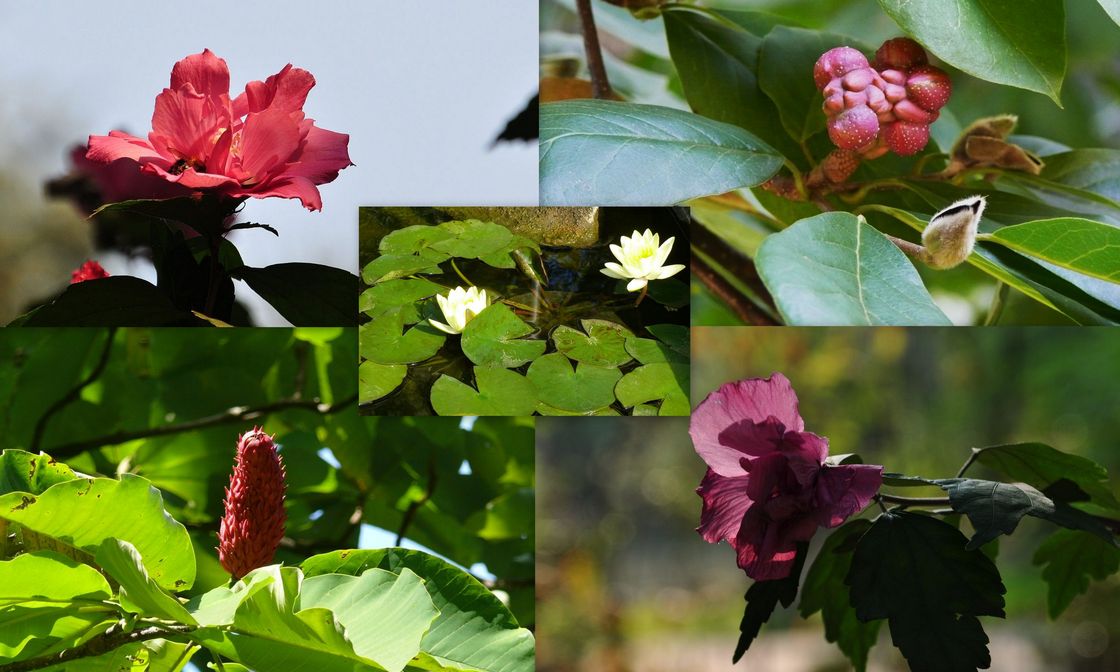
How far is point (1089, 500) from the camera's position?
0.57 meters

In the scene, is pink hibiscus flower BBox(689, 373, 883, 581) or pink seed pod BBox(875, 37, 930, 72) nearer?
pink hibiscus flower BBox(689, 373, 883, 581)

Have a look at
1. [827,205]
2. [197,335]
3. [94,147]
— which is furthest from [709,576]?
[94,147]

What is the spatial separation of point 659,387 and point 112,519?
1.10ft

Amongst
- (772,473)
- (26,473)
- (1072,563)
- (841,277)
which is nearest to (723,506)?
(772,473)

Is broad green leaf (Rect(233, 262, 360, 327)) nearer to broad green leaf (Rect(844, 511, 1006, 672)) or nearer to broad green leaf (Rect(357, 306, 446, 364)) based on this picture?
broad green leaf (Rect(357, 306, 446, 364))

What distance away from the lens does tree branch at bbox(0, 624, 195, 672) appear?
393mm

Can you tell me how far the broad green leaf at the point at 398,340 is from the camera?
0.63 m

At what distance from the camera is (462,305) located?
629 millimetres

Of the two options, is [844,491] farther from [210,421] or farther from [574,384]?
[210,421]

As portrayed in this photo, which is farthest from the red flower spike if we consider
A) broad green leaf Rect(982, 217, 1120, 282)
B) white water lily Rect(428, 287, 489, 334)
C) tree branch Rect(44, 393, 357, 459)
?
broad green leaf Rect(982, 217, 1120, 282)

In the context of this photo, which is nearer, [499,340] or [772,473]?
[772,473]

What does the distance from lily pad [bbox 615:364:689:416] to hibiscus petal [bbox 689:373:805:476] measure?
85 mm

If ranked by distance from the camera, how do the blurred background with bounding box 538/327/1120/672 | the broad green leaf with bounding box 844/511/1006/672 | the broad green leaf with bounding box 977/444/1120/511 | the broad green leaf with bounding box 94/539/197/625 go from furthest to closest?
the blurred background with bounding box 538/327/1120/672 → the broad green leaf with bounding box 977/444/1120/511 → the broad green leaf with bounding box 844/511/1006/672 → the broad green leaf with bounding box 94/539/197/625

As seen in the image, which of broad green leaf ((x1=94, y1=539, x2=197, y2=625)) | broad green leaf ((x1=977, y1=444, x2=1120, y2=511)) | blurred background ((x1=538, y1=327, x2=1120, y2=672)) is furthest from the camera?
blurred background ((x1=538, y1=327, x2=1120, y2=672))
